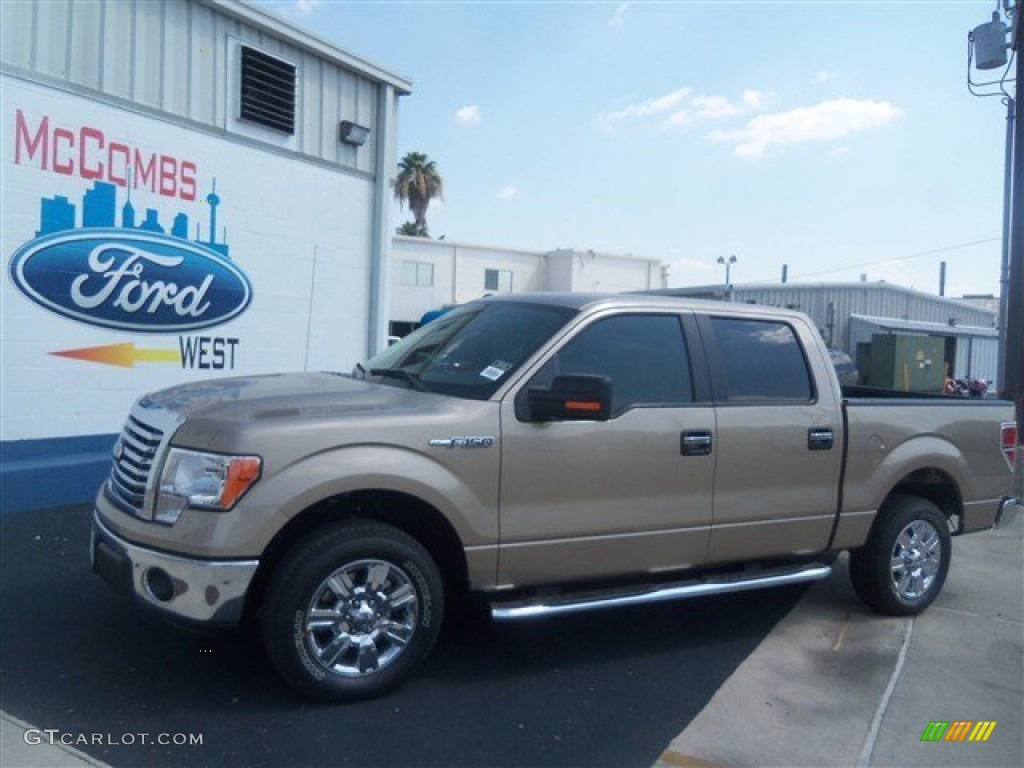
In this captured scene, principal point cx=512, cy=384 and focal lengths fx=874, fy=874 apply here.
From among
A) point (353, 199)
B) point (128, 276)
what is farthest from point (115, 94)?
point (353, 199)

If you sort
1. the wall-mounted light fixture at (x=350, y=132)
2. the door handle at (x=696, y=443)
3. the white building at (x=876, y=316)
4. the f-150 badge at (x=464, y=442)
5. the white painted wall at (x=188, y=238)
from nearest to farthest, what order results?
the f-150 badge at (x=464, y=442) → the door handle at (x=696, y=443) → the white painted wall at (x=188, y=238) → the wall-mounted light fixture at (x=350, y=132) → the white building at (x=876, y=316)

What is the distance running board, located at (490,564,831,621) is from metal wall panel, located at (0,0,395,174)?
620cm

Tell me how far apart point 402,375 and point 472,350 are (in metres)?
0.41

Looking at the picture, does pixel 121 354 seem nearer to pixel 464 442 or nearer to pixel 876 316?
pixel 464 442

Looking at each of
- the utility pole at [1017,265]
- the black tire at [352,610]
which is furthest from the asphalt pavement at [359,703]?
the utility pole at [1017,265]

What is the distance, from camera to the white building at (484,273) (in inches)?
1451

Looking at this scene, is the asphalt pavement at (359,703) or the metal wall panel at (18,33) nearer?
the asphalt pavement at (359,703)

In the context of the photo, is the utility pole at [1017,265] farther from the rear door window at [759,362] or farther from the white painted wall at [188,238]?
the white painted wall at [188,238]

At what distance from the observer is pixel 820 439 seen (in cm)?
522

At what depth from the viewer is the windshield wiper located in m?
4.57

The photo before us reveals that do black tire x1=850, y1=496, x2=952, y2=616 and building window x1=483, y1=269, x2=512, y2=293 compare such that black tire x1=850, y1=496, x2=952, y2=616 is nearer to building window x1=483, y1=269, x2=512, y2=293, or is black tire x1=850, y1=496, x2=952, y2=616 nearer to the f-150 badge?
the f-150 badge

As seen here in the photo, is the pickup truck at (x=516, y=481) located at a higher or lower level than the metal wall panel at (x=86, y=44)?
lower

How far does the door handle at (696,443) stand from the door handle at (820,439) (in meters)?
0.78

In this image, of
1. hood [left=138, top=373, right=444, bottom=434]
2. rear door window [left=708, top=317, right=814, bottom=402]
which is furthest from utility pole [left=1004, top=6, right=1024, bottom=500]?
hood [left=138, top=373, right=444, bottom=434]
